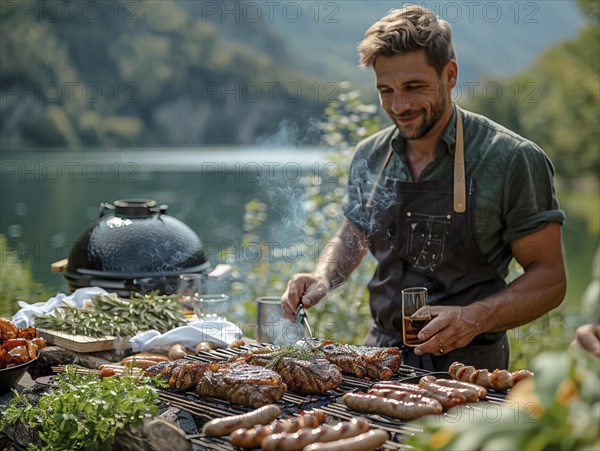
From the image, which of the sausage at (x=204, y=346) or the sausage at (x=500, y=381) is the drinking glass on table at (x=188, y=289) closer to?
the sausage at (x=204, y=346)

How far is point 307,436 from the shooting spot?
108 inches

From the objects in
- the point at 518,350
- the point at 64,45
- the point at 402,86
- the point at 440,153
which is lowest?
the point at 518,350

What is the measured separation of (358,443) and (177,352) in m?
1.81

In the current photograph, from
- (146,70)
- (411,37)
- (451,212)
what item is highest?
(146,70)

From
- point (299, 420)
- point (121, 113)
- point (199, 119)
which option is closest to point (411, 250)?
point (299, 420)

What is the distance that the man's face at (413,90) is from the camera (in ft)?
15.2

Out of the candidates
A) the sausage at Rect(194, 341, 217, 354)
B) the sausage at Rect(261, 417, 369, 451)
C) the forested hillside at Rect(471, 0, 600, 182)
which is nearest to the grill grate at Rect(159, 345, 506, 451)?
the sausage at Rect(261, 417, 369, 451)

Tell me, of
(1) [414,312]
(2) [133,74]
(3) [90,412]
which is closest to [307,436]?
(3) [90,412]

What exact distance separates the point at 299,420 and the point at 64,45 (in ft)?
102

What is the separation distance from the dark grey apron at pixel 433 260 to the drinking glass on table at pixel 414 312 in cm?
73

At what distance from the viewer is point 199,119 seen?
2638 cm

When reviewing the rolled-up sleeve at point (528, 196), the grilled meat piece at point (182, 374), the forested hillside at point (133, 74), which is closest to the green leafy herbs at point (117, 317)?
the grilled meat piece at point (182, 374)

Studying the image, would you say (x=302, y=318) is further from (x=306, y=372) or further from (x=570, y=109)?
(x=570, y=109)

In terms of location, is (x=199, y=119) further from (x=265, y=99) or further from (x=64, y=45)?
(x=64, y=45)
